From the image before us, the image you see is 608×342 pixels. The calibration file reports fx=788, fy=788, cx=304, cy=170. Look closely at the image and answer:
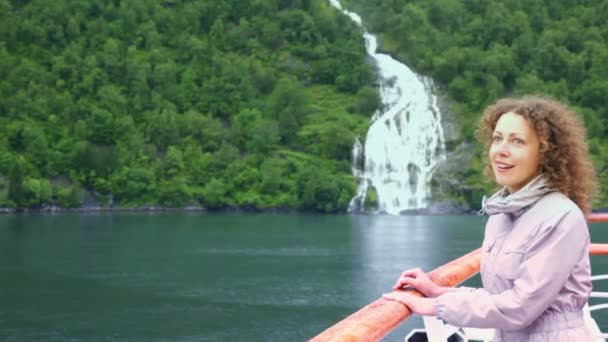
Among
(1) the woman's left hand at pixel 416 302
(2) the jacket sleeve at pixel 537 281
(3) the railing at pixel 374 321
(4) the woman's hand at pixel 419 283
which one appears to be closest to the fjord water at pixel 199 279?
(3) the railing at pixel 374 321

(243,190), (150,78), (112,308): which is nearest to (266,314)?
(112,308)

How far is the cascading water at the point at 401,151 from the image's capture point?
259 ft

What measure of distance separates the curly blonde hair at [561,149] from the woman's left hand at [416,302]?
442 millimetres

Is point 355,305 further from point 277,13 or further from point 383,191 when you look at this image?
point 277,13

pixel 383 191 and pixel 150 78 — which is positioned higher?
pixel 150 78

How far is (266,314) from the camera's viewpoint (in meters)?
21.5

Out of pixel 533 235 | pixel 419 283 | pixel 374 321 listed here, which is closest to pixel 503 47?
pixel 419 283

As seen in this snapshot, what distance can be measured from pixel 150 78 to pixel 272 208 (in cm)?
3316

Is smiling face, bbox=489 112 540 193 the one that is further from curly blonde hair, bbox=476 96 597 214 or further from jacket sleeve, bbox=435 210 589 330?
jacket sleeve, bbox=435 210 589 330

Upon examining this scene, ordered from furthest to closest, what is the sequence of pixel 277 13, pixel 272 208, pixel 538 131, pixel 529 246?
pixel 277 13 → pixel 272 208 → pixel 538 131 → pixel 529 246

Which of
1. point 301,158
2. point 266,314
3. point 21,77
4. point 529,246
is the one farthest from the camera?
point 21,77

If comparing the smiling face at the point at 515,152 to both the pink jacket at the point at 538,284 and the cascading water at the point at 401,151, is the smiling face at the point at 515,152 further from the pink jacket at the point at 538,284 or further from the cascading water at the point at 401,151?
the cascading water at the point at 401,151

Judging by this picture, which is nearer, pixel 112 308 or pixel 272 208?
pixel 112 308

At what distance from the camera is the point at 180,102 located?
107m
